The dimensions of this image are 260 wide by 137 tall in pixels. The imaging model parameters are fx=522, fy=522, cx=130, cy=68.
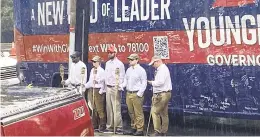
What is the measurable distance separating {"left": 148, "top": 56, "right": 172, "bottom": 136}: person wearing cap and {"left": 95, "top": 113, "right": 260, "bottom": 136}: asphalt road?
19.5 inches

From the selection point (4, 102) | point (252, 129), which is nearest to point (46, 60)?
point (252, 129)

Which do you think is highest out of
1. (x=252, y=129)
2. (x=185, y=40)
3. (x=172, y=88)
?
(x=185, y=40)

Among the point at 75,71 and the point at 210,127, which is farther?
the point at 75,71

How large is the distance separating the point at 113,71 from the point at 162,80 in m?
1.23

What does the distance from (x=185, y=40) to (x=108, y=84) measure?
185 cm

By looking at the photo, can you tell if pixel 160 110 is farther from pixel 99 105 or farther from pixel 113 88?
pixel 99 105

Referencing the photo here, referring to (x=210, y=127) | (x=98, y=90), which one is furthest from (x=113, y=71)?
(x=210, y=127)

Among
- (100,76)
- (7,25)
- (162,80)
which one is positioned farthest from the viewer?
(7,25)

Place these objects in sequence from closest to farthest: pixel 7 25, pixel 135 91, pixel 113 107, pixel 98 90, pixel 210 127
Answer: pixel 135 91
pixel 210 127
pixel 113 107
pixel 98 90
pixel 7 25

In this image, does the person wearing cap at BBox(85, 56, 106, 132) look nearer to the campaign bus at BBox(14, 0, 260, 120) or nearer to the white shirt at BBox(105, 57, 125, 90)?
the white shirt at BBox(105, 57, 125, 90)

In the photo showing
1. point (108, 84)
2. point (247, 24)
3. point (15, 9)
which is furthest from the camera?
point (15, 9)

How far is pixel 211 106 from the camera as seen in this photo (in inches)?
372

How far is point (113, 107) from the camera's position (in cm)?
1035

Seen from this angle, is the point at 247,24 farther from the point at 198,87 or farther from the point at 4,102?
the point at 4,102
